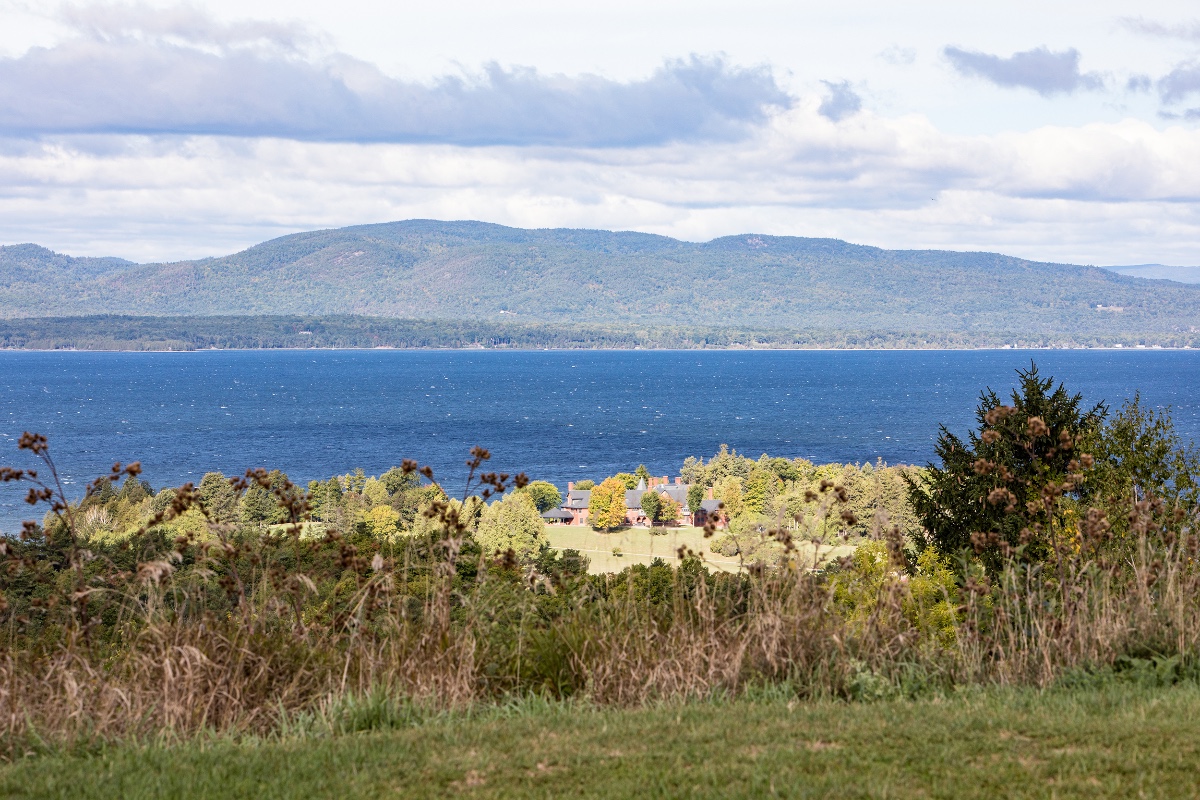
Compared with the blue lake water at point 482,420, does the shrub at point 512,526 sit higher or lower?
higher

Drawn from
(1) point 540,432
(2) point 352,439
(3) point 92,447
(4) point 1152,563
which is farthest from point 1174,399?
(4) point 1152,563

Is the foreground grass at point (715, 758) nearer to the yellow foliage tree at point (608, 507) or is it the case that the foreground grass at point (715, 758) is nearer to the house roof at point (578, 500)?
the yellow foliage tree at point (608, 507)

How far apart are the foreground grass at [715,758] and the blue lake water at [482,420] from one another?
2356 inches

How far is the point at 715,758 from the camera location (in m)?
4.25

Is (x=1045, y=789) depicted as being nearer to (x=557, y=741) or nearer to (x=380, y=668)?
(x=557, y=741)

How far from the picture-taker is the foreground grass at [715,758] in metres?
3.94

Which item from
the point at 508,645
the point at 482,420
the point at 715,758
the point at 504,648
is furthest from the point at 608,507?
the point at 482,420

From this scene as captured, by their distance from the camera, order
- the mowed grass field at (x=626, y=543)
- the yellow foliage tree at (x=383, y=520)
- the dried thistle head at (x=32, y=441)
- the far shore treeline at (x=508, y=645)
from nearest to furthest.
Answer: the far shore treeline at (x=508, y=645), the dried thistle head at (x=32, y=441), the yellow foliage tree at (x=383, y=520), the mowed grass field at (x=626, y=543)

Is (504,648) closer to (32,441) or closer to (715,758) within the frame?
(715,758)

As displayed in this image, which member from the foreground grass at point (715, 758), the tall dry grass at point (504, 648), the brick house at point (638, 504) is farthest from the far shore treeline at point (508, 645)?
the brick house at point (638, 504)

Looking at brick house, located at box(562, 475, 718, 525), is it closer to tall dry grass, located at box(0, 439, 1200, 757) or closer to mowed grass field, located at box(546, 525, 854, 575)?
mowed grass field, located at box(546, 525, 854, 575)

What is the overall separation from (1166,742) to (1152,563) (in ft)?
8.07

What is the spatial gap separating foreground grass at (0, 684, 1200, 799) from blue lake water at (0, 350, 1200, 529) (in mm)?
59843

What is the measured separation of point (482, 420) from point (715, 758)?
120m
